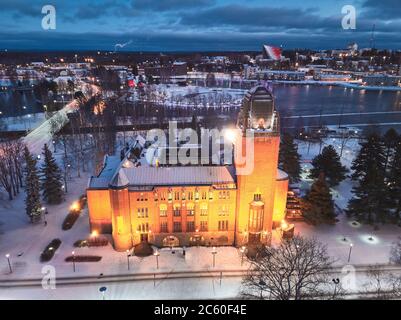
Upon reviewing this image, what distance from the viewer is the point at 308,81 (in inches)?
6132

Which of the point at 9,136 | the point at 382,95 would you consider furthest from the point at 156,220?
the point at 382,95

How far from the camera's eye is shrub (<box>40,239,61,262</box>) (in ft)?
91.4

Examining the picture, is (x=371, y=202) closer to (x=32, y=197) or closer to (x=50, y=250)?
(x=50, y=250)

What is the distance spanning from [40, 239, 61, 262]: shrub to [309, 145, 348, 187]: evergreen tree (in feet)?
96.4

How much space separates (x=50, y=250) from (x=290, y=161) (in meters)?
27.4

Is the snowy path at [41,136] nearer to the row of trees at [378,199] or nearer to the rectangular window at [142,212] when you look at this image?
the rectangular window at [142,212]

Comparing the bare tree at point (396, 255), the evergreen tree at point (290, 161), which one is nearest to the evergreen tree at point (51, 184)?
the evergreen tree at point (290, 161)

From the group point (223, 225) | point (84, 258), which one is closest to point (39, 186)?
point (84, 258)

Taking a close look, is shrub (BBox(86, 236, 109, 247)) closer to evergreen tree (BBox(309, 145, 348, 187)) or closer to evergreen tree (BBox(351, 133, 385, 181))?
evergreen tree (BBox(309, 145, 348, 187))

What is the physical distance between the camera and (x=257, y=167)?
28.6 m

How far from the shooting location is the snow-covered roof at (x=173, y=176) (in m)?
29.1

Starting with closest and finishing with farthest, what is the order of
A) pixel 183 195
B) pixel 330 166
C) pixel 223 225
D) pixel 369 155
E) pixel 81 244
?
pixel 183 195 < pixel 81 244 < pixel 223 225 < pixel 330 166 < pixel 369 155

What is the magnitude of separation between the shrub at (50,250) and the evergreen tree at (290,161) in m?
25.9
